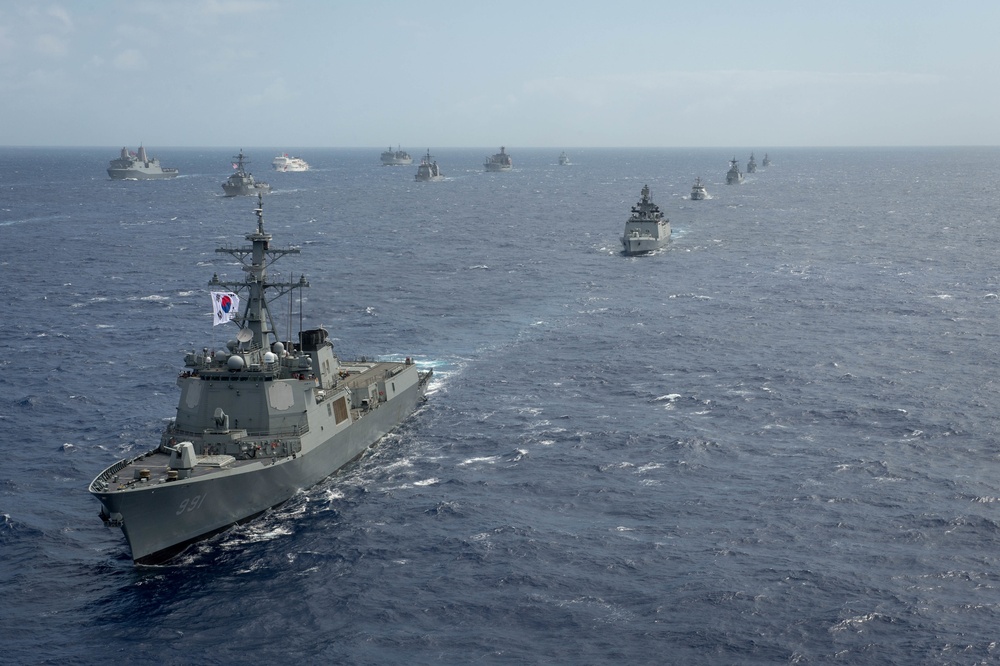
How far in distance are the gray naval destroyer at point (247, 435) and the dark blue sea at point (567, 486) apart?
1.20 metres

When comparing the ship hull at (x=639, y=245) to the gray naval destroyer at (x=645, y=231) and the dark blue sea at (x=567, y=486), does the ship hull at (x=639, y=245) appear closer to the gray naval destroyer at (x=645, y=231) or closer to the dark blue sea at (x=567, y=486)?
the gray naval destroyer at (x=645, y=231)

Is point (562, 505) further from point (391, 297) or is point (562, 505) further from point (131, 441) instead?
point (391, 297)

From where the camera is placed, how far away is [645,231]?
12744 centimetres

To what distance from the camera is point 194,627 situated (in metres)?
34.2

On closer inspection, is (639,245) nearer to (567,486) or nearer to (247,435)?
(567,486)

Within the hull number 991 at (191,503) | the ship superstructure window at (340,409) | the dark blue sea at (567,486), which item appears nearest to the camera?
the dark blue sea at (567,486)

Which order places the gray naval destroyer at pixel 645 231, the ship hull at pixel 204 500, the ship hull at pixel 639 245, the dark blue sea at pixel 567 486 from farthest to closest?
the gray naval destroyer at pixel 645 231
the ship hull at pixel 639 245
the ship hull at pixel 204 500
the dark blue sea at pixel 567 486

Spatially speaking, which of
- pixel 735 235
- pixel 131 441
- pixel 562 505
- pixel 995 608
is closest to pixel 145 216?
pixel 735 235

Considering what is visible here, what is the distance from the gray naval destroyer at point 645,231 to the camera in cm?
12312

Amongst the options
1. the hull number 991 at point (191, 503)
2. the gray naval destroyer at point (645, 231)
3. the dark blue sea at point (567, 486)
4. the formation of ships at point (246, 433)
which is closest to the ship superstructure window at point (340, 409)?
the formation of ships at point (246, 433)

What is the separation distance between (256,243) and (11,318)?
43.0 meters

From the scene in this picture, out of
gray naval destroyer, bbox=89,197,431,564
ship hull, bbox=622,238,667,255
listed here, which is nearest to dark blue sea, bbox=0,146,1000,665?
gray naval destroyer, bbox=89,197,431,564

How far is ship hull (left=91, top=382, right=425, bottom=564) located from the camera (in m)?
38.9

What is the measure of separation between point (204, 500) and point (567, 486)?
16.9 metres
